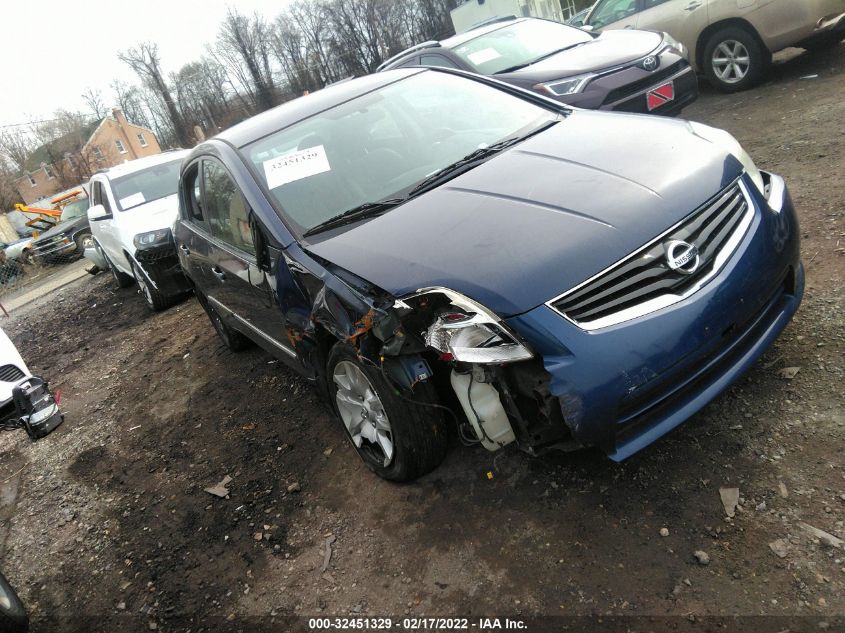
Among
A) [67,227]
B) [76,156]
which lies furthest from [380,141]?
[76,156]

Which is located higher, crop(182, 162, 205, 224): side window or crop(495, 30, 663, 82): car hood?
crop(182, 162, 205, 224): side window

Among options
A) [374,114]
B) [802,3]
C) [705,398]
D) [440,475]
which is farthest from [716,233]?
[802,3]

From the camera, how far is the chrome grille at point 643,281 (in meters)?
2.10

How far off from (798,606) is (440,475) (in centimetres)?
150

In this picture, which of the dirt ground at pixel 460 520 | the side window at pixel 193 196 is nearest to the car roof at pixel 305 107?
the side window at pixel 193 196

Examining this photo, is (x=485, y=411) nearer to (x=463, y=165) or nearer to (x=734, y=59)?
(x=463, y=165)

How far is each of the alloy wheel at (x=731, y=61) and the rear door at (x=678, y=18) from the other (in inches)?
13.1

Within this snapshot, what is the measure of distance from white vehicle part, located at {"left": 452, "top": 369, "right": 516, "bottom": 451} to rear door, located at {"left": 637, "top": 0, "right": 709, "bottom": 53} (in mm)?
7131

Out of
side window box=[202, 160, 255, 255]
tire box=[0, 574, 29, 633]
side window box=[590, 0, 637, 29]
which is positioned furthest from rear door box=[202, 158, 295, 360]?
side window box=[590, 0, 637, 29]

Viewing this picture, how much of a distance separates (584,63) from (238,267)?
4523 millimetres

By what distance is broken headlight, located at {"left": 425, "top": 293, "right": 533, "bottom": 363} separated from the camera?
215 centimetres

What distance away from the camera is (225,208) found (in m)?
3.59

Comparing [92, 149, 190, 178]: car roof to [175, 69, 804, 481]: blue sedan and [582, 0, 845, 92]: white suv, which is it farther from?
[582, 0, 845, 92]: white suv

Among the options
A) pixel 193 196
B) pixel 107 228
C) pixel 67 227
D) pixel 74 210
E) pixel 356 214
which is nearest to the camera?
pixel 356 214
